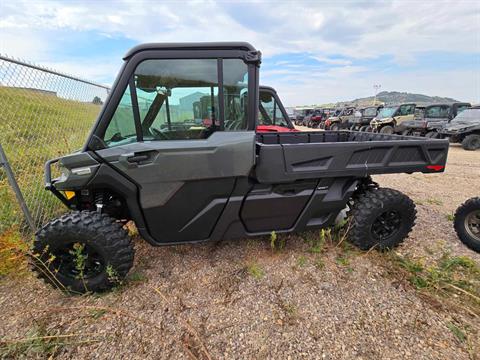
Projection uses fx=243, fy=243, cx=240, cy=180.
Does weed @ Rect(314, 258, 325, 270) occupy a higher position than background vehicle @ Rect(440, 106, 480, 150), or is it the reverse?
background vehicle @ Rect(440, 106, 480, 150)

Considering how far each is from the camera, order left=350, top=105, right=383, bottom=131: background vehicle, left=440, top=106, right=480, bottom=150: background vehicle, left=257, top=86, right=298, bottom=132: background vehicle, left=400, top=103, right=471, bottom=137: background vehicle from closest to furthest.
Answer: left=257, top=86, right=298, bottom=132: background vehicle → left=440, top=106, right=480, bottom=150: background vehicle → left=400, top=103, right=471, bottom=137: background vehicle → left=350, top=105, right=383, bottom=131: background vehicle

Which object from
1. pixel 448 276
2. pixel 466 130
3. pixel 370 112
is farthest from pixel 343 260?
pixel 370 112

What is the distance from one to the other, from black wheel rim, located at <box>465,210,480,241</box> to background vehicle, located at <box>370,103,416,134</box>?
12554 mm

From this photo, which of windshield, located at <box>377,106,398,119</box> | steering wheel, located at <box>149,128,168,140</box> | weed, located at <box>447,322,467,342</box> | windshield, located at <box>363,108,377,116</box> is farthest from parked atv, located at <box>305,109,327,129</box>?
steering wheel, located at <box>149,128,168,140</box>

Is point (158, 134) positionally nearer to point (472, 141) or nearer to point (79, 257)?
point (79, 257)

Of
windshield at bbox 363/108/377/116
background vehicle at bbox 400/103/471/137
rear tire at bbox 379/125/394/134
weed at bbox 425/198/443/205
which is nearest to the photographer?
weed at bbox 425/198/443/205

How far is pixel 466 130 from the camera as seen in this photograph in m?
9.73

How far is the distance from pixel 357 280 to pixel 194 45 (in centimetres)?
252

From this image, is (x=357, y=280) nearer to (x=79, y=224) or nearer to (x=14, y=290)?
(x=79, y=224)

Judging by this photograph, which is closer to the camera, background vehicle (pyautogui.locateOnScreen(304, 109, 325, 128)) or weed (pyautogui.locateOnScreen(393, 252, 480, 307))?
weed (pyautogui.locateOnScreen(393, 252, 480, 307))

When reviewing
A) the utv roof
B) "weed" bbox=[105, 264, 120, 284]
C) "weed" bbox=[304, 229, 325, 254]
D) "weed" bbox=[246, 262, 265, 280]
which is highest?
the utv roof

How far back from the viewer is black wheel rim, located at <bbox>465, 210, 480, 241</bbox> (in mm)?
2807

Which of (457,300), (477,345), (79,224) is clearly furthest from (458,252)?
(79,224)

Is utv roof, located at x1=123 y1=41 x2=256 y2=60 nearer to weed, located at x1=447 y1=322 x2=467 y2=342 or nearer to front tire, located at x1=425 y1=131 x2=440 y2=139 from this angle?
weed, located at x1=447 y1=322 x2=467 y2=342
